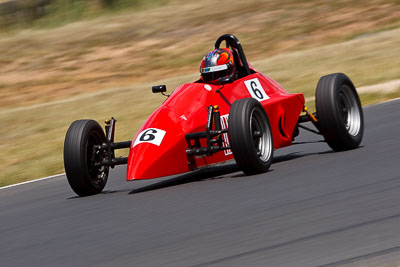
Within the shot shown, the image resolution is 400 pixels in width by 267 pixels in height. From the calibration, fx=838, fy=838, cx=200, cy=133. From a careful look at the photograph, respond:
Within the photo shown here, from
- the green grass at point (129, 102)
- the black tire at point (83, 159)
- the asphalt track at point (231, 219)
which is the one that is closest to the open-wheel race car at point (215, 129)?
the black tire at point (83, 159)

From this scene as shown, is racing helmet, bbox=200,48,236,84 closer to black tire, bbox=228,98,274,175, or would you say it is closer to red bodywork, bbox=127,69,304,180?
red bodywork, bbox=127,69,304,180

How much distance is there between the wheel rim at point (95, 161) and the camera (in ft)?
30.8

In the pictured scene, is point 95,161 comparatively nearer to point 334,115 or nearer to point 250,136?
point 250,136

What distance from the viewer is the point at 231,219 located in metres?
6.70

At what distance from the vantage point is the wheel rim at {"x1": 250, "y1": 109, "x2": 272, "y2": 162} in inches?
354

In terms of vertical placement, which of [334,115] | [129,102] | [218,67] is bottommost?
[129,102]

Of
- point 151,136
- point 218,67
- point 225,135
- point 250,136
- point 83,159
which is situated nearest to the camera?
point 250,136

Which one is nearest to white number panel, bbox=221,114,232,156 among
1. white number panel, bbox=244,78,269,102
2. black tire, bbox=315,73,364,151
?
white number panel, bbox=244,78,269,102

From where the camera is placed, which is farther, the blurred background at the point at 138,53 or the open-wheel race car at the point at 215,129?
the blurred background at the point at 138,53

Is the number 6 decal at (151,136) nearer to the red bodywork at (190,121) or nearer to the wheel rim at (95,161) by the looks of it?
the red bodywork at (190,121)

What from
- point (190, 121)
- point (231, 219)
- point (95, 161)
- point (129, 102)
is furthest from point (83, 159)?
point (129, 102)

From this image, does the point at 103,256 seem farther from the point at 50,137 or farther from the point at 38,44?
the point at 38,44

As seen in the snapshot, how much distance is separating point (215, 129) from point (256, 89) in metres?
1.41

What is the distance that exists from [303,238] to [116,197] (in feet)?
12.2
